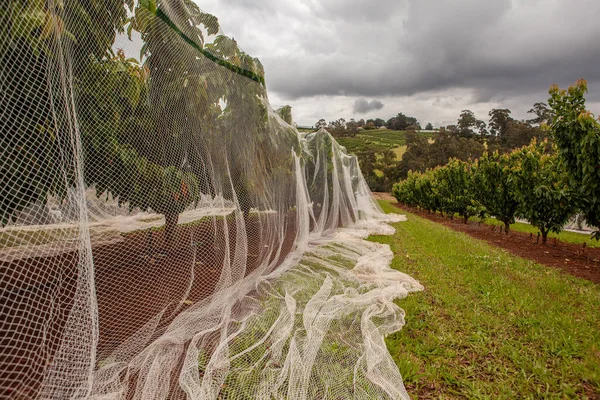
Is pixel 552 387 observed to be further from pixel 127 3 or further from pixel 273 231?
pixel 127 3

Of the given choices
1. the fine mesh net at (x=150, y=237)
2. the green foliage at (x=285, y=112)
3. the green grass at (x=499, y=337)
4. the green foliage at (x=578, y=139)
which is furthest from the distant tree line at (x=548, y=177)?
the green foliage at (x=285, y=112)

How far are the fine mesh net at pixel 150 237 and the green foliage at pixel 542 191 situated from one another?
183 inches

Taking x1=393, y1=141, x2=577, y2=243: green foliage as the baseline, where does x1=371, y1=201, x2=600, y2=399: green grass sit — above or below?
below

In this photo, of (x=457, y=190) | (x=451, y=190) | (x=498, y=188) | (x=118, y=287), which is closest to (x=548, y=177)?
(x=498, y=188)

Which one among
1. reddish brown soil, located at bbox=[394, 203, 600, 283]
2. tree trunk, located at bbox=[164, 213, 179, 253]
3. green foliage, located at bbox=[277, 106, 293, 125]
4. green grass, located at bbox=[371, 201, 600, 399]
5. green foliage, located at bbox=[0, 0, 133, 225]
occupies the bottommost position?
reddish brown soil, located at bbox=[394, 203, 600, 283]

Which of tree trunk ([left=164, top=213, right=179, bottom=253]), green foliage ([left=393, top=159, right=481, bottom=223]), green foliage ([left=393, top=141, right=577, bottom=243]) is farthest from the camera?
green foliage ([left=393, top=159, right=481, bottom=223])

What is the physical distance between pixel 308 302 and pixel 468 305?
1.66 metres

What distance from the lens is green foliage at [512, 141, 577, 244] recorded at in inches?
241

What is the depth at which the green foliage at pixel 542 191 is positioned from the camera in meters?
6.12

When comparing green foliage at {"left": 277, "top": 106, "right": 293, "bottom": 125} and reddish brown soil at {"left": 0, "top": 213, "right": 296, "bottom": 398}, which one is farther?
green foliage at {"left": 277, "top": 106, "right": 293, "bottom": 125}

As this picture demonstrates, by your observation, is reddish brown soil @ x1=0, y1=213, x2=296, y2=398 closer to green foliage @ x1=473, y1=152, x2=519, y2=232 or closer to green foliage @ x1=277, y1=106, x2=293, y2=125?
green foliage @ x1=277, y1=106, x2=293, y2=125

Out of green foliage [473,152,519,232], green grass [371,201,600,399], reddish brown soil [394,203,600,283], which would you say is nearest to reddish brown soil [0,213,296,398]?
green grass [371,201,600,399]

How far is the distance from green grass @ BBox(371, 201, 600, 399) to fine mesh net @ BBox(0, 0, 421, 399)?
0.26 m

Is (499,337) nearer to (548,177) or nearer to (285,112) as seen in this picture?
(285,112)
